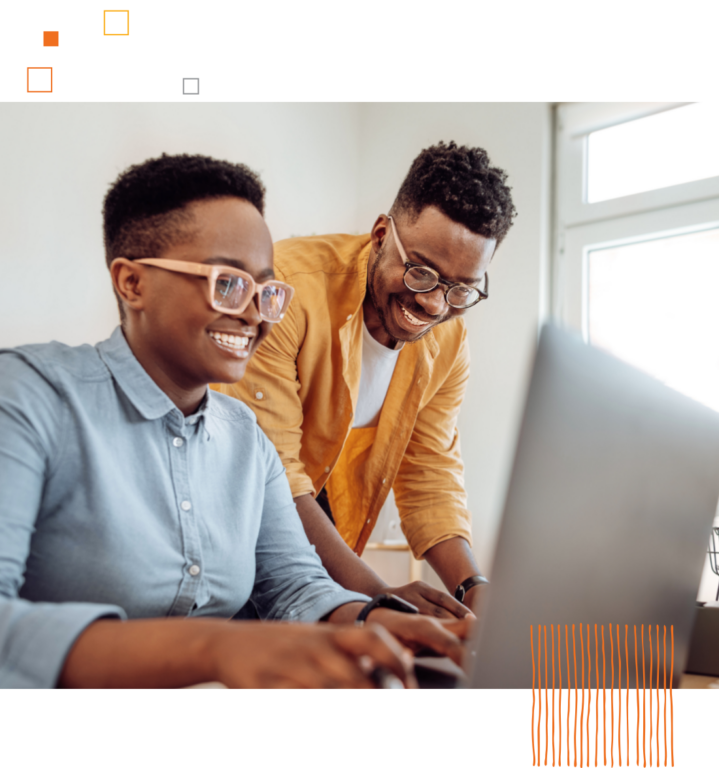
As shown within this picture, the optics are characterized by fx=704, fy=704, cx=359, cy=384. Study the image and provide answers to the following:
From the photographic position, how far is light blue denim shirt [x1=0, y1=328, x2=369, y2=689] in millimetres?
754

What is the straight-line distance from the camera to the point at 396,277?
144 cm

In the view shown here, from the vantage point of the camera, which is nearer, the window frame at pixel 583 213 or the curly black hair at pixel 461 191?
the curly black hair at pixel 461 191

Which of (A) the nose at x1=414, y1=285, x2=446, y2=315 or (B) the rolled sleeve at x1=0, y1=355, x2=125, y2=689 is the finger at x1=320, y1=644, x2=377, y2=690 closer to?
(B) the rolled sleeve at x1=0, y1=355, x2=125, y2=689

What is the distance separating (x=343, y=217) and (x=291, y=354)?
241 cm

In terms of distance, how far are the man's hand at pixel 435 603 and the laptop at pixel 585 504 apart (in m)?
0.35

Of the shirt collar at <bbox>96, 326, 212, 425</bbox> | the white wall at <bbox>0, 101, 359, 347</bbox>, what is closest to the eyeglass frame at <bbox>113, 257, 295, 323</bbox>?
the shirt collar at <bbox>96, 326, 212, 425</bbox>

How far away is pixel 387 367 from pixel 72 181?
1506 millimetres

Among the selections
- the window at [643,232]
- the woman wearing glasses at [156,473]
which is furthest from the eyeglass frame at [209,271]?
the window at [643,232]

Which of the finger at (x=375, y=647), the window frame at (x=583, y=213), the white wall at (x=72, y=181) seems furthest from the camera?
the window frame at (x=583, y=213)

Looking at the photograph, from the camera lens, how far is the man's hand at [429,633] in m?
0.76

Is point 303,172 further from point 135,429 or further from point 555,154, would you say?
point 135,429
